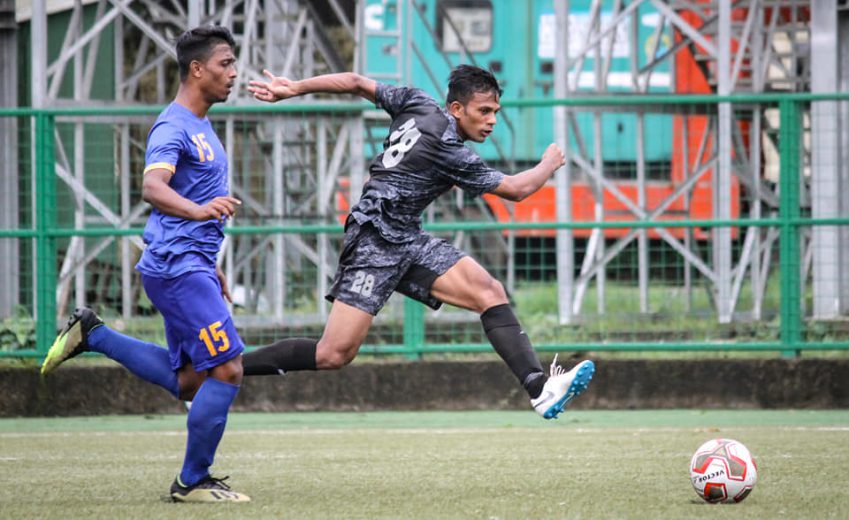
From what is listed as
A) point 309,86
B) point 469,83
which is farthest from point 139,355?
point 469,83

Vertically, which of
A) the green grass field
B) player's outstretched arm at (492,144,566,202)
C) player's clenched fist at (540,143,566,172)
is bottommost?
the green grass field

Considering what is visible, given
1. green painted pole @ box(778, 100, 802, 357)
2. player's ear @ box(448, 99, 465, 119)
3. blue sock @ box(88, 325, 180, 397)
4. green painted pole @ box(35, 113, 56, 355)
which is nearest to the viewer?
blue sock @ box(88, 325, 180, 397)

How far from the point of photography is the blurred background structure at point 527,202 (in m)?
11.7

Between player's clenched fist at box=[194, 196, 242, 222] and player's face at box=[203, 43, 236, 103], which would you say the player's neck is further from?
player's clenched fist at box=[194, 196, 242, 222]

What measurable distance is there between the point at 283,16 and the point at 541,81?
5285 mm

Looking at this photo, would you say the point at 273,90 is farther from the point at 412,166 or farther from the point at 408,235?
the point at 408,235

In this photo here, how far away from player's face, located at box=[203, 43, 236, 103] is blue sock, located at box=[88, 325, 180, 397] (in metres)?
1.20

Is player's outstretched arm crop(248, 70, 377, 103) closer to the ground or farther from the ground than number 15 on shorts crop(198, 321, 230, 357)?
farther from the ground

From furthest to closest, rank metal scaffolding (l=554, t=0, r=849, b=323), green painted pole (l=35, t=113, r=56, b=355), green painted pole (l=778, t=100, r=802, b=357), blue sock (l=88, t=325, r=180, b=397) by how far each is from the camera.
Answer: metal scaffolding (l=554, t=0, r=849, b=323)
green painted pole (l=35, t=113, r=56, b=355)
green painted pole (l=778, t=100, r=802, b=357)
blue sock (l=88, t=325, r=180, b=397)

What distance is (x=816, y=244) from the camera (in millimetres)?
12062

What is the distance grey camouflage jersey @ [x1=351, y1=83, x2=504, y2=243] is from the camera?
23.7 feet

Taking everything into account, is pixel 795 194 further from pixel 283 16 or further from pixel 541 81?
pixel 541 81

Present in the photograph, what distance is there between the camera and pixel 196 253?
6477mm

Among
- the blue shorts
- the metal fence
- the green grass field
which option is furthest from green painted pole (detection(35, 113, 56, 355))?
the blue shorts
